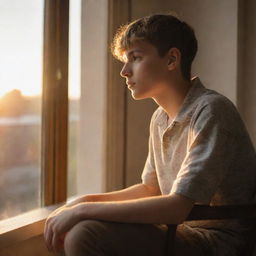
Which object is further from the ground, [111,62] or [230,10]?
[230,10]

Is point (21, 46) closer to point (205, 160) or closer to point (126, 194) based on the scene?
point (126, 194)

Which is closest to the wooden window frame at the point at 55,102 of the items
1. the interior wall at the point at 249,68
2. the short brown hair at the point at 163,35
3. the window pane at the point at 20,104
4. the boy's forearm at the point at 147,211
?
the window pane at the point at 20,104

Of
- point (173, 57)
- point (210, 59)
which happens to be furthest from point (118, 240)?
point (210, 59)

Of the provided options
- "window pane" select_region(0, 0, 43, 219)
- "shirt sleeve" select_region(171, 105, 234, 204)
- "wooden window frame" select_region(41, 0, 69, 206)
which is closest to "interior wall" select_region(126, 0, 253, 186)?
"wooden window frame" select_region(41, 0, 69, 206)

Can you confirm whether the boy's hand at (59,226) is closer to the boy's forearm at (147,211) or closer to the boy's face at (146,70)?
the boy's forearm at (147,211)

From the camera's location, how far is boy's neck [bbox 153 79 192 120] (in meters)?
1.36

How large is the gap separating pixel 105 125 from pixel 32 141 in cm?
36

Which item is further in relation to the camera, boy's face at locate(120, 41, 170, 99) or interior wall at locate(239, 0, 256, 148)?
interior wall at locate(239, 0, 256, 148)

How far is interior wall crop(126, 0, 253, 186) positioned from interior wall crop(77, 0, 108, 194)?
0.16 meters

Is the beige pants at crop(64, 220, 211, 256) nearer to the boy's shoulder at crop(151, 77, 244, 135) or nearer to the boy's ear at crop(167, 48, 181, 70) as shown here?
the boy's shoulder at crop(151, 77, 244, 135)

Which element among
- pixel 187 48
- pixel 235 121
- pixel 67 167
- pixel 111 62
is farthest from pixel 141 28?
pixel 67 167

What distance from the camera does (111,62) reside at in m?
1.93

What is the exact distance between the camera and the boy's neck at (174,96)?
1363 millimetres

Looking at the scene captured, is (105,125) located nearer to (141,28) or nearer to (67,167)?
(67,167)
